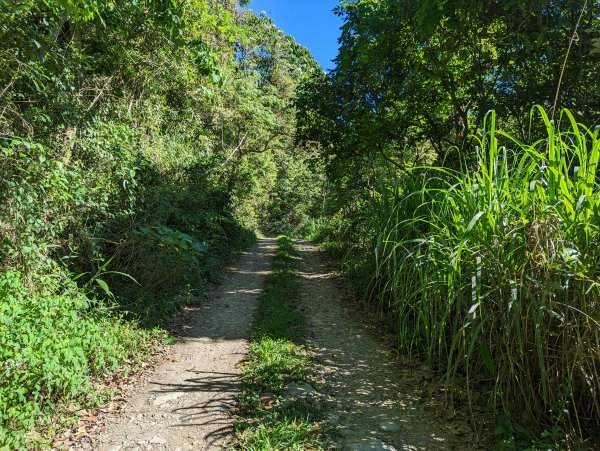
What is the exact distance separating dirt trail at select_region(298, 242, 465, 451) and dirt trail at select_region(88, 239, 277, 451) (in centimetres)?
95

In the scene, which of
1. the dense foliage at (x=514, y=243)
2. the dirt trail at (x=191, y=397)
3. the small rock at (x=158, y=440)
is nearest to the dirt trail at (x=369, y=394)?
the dense foliage at (x=514, y=243)

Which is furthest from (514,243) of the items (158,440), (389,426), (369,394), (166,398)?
(166,398)

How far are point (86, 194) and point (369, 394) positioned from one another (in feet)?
14.1

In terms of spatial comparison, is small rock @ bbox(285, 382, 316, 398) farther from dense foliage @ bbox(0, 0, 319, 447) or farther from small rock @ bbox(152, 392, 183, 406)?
Result: dense foliage @ bbox(0, 0, 319, 447)

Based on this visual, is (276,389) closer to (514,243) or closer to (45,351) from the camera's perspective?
(45,351)

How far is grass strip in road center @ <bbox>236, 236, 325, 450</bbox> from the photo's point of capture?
285 cm

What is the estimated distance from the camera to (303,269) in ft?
34.3

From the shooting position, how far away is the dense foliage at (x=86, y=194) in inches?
135

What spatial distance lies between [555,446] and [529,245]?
1265 mm

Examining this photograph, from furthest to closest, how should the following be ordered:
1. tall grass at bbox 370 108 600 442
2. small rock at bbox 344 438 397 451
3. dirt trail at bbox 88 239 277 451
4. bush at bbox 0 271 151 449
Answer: dirt trail at bbox 88 239 277 451
bush at bbox 0 271 151 449
small rock at bbox 344 438 397 451
tall grass at bbox 370 108 600 442

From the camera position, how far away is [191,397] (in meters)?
3.67

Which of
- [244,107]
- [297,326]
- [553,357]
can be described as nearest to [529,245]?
[553,357]

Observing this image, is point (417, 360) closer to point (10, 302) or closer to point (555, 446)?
point (555, 446)

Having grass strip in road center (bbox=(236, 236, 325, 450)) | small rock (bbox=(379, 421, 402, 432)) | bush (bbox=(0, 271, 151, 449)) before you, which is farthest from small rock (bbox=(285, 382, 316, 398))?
bush (bbox=(0, 271, 151, 449))
